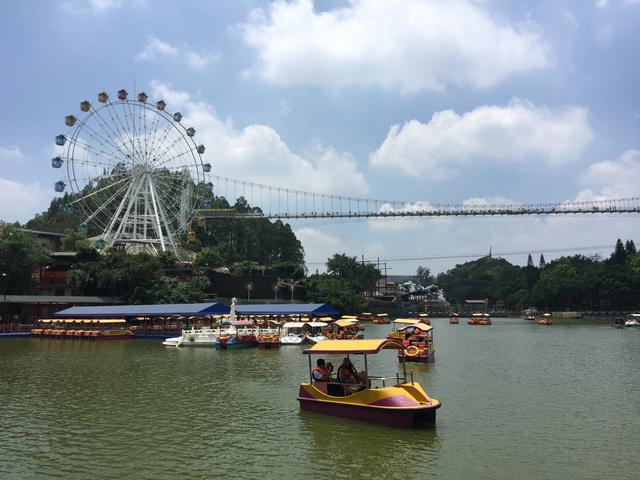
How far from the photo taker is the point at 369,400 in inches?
734

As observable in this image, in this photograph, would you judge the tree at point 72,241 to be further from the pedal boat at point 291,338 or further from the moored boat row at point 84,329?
the pedal boat at point 291,338

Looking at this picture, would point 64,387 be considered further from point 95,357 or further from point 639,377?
point 639,377

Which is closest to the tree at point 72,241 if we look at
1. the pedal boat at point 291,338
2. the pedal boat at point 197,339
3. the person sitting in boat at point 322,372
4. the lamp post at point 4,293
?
the lamp post at point 4,293

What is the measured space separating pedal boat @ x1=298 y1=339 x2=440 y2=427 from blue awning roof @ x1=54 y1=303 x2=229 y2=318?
134 ft

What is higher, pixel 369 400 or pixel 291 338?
pixel 369 400

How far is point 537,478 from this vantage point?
13.6 m

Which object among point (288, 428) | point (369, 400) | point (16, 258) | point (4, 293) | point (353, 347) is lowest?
point (288, 428)

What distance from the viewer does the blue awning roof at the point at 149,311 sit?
61.0m

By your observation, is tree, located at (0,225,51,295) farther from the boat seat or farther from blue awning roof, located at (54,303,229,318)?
the boat seat

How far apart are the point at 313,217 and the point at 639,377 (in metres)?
121

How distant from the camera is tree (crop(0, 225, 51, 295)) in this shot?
2832 inches

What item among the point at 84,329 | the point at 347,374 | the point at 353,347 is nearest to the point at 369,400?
the point at 347,374

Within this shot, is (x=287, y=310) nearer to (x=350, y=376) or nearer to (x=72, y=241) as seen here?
(x=350, y=376)

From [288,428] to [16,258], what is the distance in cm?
6628
